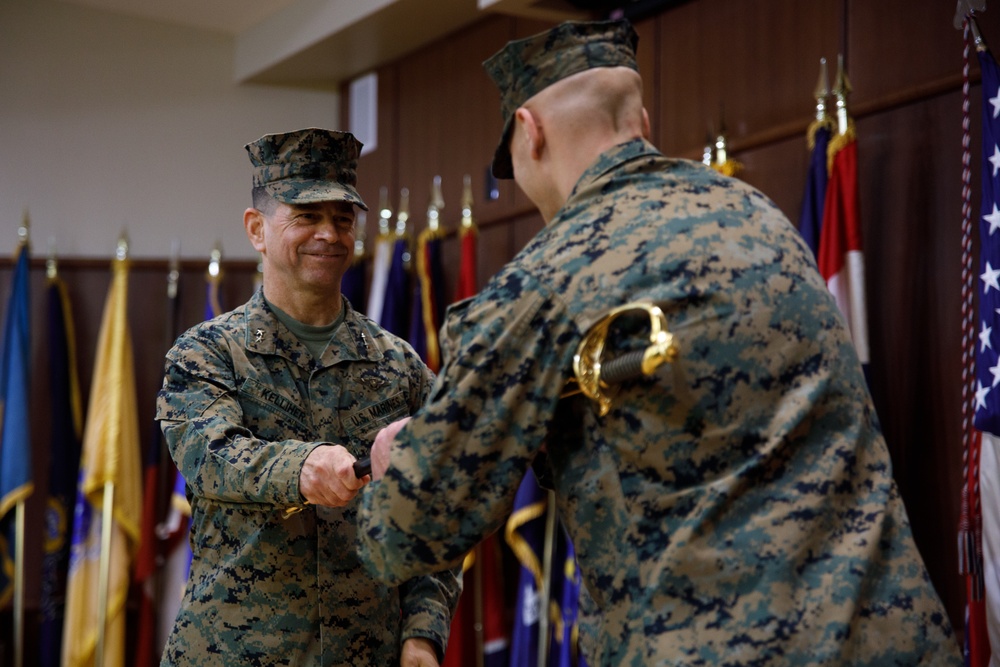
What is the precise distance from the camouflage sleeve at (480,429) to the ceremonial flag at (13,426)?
430 centimetres

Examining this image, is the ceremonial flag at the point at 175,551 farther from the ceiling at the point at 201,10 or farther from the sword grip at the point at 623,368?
the sword grip at the point at 623,368

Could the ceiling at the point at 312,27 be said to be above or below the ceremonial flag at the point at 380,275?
above

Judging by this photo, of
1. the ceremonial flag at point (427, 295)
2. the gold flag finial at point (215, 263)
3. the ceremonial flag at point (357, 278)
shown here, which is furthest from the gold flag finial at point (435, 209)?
the gold flag finial at point (215, 263)

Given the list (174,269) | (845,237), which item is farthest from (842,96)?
(174,269)

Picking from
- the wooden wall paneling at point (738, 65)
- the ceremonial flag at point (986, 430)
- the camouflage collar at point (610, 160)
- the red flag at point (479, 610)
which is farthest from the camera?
the red flag at point (479, 610)

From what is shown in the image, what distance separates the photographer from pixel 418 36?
228 inches

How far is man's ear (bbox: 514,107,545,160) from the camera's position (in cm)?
169

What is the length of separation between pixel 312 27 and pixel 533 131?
4.42 meters

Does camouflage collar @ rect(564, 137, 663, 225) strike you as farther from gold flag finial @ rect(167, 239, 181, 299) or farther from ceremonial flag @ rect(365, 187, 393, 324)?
gold flag finial @ rect(167, 239, 181, 299)

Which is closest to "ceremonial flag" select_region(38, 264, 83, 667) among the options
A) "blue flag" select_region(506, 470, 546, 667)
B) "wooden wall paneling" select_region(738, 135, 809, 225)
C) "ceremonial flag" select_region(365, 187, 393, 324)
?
"ceremonial flag" select_region(365, 187, 393, 324)

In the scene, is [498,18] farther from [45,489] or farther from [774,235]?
[774,235]

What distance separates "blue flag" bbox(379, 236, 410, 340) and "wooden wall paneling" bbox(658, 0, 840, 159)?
1480 millimetres

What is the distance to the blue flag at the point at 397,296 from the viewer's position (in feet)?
17.4

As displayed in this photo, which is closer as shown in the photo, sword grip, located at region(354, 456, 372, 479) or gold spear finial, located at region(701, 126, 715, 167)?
sword grip, located at region(354, 456, 372, 479)
